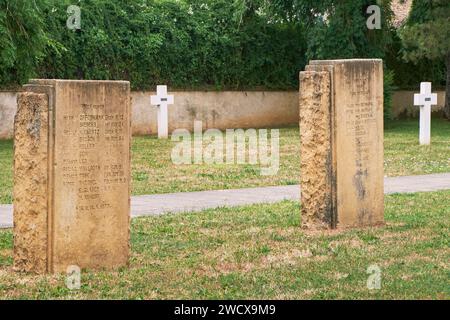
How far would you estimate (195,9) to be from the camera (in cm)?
3191

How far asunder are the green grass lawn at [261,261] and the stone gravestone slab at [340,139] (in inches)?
14.5

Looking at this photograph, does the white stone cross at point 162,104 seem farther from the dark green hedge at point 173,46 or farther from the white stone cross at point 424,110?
the white stone cross at point 424,110

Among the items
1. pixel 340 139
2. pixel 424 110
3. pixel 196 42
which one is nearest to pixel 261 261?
pixel 340 139

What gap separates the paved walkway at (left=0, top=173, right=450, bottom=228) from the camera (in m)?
14.0

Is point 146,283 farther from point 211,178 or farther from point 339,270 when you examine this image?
point 211,178

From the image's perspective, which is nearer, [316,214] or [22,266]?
[22,266]

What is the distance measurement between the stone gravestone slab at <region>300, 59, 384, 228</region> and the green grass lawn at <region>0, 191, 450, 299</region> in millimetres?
368

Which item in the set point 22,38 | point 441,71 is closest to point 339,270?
point 22,38

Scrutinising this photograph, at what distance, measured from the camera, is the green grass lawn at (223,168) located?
1711 centimetres

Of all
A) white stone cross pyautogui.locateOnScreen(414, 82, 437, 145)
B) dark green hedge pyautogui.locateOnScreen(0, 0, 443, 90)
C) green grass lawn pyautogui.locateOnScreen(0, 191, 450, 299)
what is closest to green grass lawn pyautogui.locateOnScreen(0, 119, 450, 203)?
white stone cross pyautogui.locateOnScreen(414, 82, 437, 145)

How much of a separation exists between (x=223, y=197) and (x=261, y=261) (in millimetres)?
5217

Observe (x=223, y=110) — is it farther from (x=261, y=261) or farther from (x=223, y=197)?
(x=261, y=261)

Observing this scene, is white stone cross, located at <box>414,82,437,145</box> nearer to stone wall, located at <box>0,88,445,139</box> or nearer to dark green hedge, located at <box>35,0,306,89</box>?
dark green hedge, located at <box>35,0,306,89</box>
